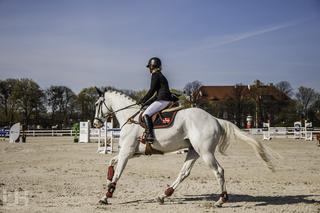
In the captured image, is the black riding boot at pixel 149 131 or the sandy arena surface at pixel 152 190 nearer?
the sandy arena surface at pixel 152 190

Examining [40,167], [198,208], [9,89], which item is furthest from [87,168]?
[9,89]

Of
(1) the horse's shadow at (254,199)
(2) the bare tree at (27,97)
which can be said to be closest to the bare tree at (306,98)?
(2) the bare tree at (27,97)

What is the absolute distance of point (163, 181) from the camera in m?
11.4

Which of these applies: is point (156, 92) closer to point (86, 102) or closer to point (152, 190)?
point (152, 190)

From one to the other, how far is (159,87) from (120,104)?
4.07 ft

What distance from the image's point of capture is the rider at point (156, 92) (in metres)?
8.50

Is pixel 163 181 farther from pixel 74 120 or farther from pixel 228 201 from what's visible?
pixel 74 120

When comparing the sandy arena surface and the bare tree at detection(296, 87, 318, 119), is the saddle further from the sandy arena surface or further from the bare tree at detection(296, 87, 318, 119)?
the bare tree at detection(296, 87, 318, 119)

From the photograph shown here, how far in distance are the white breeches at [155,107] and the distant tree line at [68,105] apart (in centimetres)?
3562

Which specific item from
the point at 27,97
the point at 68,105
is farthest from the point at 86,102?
the point at 27,97

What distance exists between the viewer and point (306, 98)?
89375 millimetres

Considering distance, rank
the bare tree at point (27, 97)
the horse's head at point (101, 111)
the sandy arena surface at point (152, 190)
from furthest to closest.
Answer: the bare tree at point (27, 97) < the horse's head at point (101, 111) < the sandy arena surface at point (152, 190)

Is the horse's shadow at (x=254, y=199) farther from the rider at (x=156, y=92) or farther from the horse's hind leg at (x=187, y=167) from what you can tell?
the rider at (x=156, y=92)

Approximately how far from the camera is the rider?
8.50 meters
